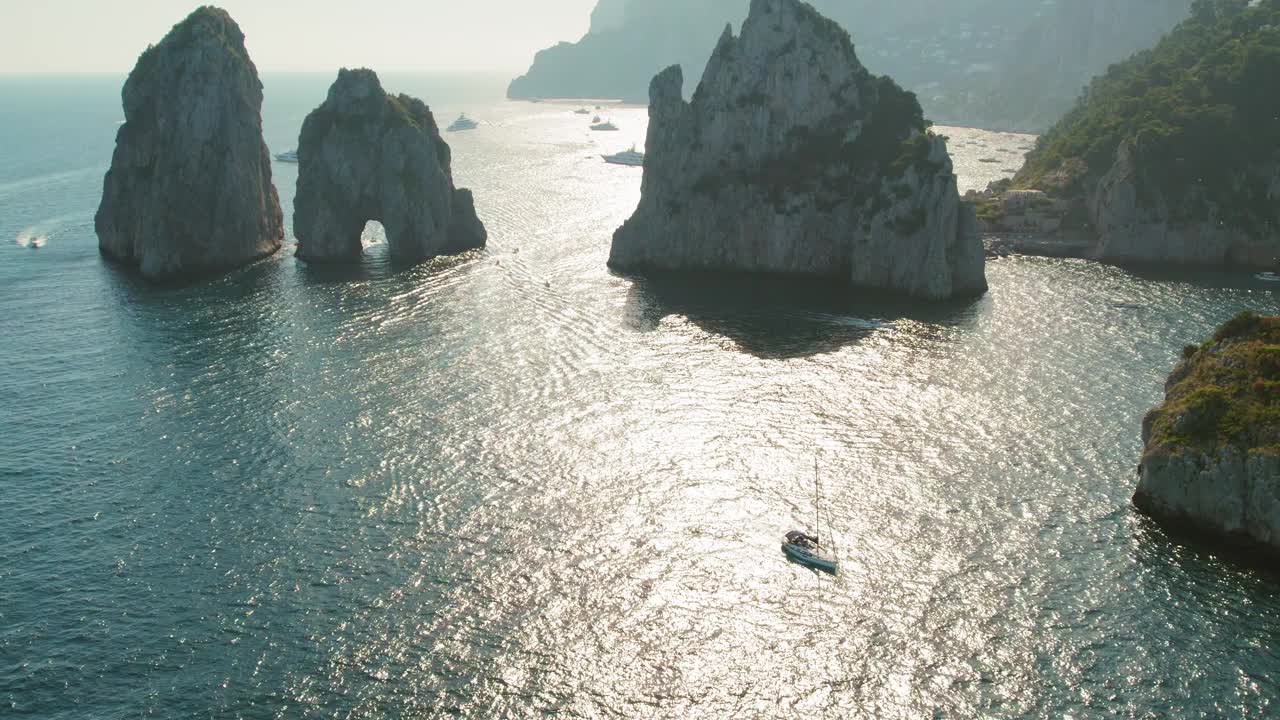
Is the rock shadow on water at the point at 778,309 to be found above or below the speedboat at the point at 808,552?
above

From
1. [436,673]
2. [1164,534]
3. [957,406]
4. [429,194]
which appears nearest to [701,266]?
[429,194]

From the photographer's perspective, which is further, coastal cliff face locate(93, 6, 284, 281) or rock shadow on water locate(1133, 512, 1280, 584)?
coastal cliff face locate(93, 6, 284, 281)

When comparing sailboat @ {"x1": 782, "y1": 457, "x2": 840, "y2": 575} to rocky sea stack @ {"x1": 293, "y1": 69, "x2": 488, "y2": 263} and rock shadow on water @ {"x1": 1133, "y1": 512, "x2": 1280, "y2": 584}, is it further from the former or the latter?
rocky sea stack @ {"x1": 293, "y1": 69, "x2": 488, "y2": 263}

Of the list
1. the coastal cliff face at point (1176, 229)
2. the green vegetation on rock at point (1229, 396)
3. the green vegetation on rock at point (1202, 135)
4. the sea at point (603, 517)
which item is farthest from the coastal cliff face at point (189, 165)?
the green vegetation on rock at point (1202, 135)

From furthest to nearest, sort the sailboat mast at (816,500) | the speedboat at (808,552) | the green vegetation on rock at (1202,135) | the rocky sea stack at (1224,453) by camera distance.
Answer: the green vegetation on rock at (1202,135) → the sailboat mast at (816,500) → the rocky sea stack at (1224,453) → the speedboat at (808,552)

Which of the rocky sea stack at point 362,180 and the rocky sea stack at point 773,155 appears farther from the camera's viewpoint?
the rocky sea stack at point 362,180

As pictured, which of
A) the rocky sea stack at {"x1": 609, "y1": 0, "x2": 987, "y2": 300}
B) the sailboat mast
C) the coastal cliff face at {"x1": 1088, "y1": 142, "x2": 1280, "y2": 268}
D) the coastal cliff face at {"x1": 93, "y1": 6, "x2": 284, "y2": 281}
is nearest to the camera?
the sailboat mast

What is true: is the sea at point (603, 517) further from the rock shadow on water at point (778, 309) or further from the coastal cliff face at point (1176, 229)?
the coastal cliff face at point (1176, 229)

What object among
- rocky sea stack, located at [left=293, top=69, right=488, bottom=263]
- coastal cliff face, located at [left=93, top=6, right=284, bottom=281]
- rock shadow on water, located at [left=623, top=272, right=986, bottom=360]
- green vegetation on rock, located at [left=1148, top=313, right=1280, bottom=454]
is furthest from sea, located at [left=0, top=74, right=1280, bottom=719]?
rocky sea stack, located at [left=293, top=69, right=488, bottom=263]
